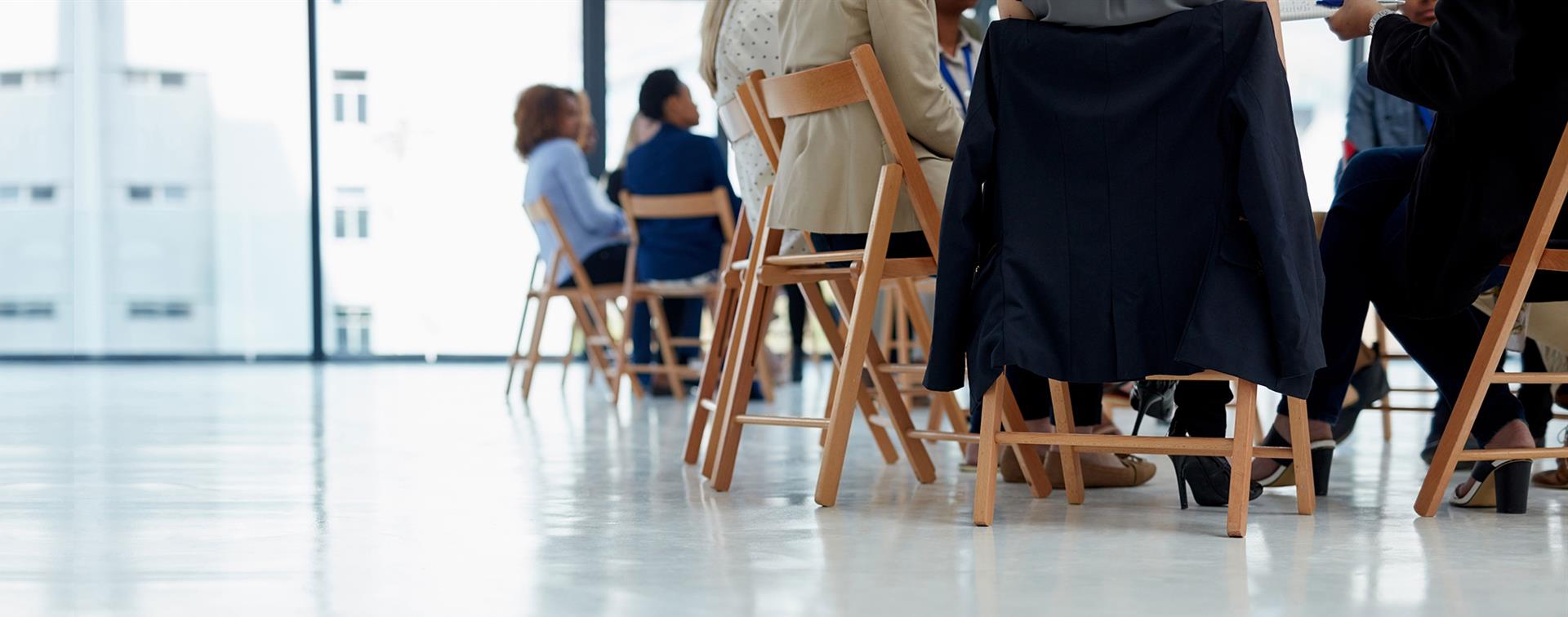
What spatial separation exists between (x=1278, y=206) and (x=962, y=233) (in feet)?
1.29

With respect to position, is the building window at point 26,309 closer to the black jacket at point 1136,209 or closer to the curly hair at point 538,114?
the curly hair at point 538,114

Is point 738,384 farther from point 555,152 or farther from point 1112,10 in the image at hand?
point 555,152

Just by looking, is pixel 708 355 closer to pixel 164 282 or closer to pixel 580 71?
pixel 580 71

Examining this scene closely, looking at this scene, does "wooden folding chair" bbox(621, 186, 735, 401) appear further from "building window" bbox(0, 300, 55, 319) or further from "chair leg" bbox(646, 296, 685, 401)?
"building window" bbox(0, 300, 55, 319)

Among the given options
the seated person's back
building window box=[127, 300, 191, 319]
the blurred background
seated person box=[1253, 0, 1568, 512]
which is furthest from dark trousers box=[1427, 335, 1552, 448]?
building window box=[127, 300, 191, 319]

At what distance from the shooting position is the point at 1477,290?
1924mm

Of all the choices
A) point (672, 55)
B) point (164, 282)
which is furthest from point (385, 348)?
point (672, 55)

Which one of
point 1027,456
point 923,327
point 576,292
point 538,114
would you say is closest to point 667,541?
point 1027,456

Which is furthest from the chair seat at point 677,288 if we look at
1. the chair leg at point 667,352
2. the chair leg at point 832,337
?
the chair leg at point 832,337

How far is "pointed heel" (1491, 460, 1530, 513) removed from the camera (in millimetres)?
1965

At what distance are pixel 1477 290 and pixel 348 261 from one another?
7061 millimetres

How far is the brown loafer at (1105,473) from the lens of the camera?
89.9 inches

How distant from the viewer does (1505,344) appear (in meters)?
1.88

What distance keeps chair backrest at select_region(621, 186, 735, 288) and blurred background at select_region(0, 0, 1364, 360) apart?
334 centimetres
